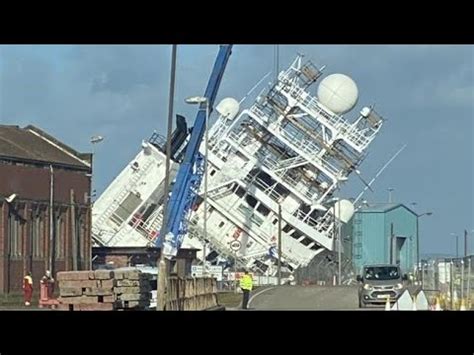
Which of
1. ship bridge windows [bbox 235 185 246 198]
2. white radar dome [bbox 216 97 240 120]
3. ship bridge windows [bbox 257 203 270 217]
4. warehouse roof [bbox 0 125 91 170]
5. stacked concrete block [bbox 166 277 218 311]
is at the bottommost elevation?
stacked concrete block [bbox 166 277 218 311]

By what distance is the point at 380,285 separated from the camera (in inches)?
1492

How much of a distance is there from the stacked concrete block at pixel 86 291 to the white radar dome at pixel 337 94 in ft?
145

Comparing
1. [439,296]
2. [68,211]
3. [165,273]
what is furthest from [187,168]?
[165,273]

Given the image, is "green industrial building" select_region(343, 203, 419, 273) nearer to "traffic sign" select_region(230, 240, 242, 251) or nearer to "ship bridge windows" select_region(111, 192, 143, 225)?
"traffic sign" select_region(230, 240, 242, 251)

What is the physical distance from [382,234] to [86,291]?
54479 millimetres

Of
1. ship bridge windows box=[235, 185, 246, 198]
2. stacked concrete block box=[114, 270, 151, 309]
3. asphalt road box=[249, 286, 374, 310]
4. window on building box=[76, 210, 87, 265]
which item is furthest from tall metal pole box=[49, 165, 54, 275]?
stacked concrete block box=[114, 270, 151, 309]

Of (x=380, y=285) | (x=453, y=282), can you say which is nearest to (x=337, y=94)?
(x=380, y=285)

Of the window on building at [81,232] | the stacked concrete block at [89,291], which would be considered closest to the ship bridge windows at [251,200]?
the window on building at [81,232]

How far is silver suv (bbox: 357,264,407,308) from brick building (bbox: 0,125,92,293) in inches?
1079

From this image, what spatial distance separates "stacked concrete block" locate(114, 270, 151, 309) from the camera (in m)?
32.5

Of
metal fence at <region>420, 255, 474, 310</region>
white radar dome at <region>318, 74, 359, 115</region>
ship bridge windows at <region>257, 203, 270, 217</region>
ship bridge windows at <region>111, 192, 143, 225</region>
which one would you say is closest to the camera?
metal fence at <region>420, 255, 474, 310</region>

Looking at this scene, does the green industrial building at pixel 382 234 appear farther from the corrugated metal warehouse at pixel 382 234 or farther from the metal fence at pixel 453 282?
the metal fence at pixel 453 282
